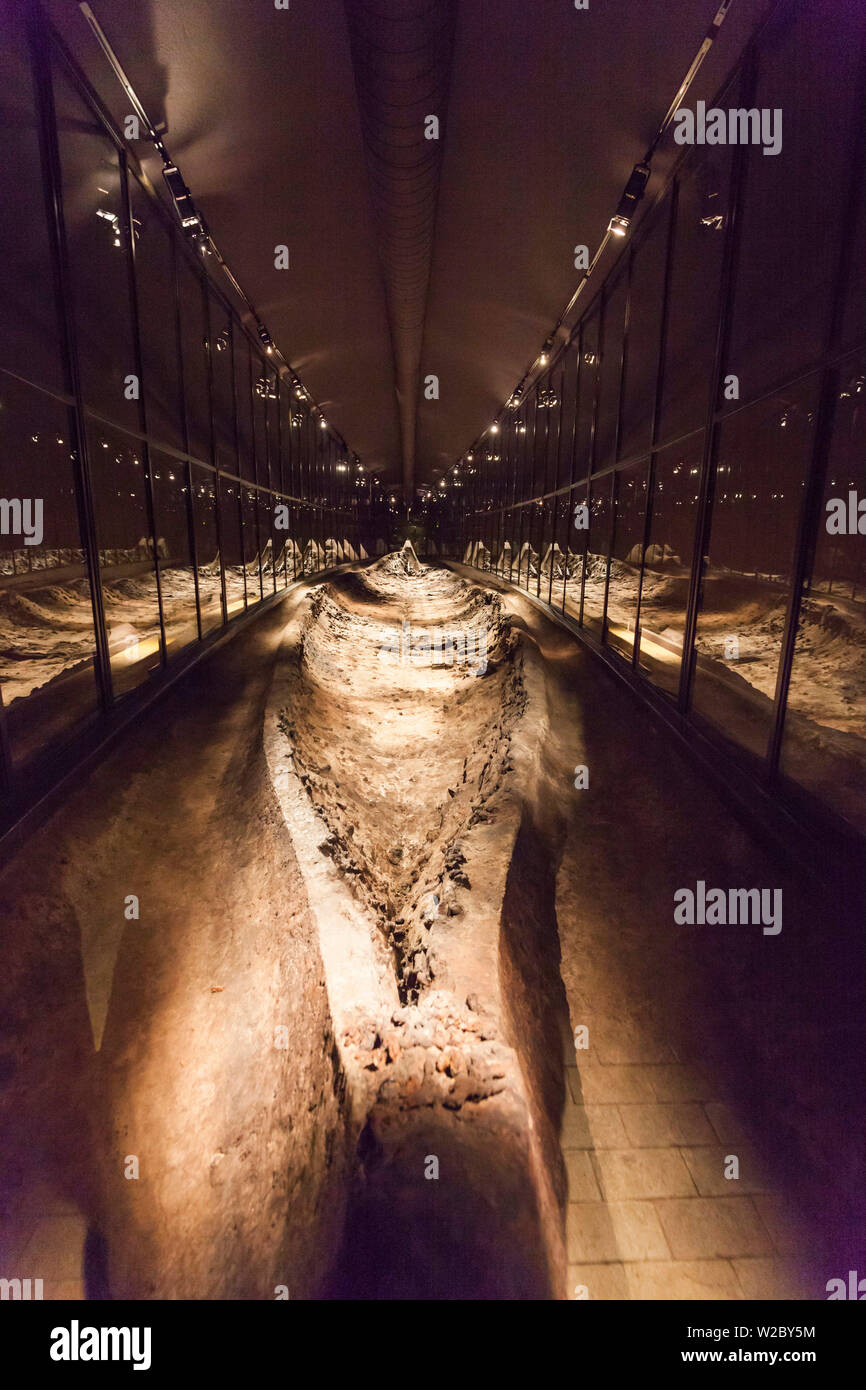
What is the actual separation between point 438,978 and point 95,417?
4.44 meters

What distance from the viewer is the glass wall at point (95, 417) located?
11.8 ft

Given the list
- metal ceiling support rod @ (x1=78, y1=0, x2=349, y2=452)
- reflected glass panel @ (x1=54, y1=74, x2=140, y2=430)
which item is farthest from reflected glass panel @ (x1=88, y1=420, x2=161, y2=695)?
metal ceiling support rod @ (x1=78, y1=0, x2=349, y2=452)

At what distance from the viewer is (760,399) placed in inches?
135

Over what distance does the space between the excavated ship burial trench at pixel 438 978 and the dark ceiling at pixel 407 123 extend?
476cm

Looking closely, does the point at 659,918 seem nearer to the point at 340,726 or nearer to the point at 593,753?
the point at 593,753

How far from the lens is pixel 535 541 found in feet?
44.3

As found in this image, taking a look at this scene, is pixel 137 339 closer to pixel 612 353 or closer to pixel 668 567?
pixel 612 353

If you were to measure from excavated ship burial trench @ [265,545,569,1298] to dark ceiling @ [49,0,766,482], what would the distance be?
476 centimetres

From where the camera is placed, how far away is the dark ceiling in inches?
163

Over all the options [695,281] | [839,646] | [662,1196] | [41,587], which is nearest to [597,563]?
[839,646]

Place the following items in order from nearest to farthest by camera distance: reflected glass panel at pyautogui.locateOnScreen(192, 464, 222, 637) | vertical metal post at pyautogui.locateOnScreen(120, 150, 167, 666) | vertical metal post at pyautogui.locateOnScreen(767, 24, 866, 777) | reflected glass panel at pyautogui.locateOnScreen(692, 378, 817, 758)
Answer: vertical metal post at pyautogui.locateOnScreen(767, 24, 866, 777), vertical metal post at pyautogui.locateOnScreen(120, 150, 167, 666), reflected glass panel at pyautogui.locateOnScreen(192, 464, 222, 637), reflected glass panel at pyautogui.locateOnScreen(692, 378, 817, 758)

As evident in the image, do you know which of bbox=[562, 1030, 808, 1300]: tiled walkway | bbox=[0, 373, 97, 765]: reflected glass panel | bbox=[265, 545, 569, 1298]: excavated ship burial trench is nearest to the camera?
bbox=[265, 545, 569, 1298]: excavated ship burial trench

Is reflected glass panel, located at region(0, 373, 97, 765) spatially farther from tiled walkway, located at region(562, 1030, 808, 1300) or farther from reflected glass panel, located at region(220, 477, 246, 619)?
tiled walkway, located at region(562, 1030, 808, 1300)
